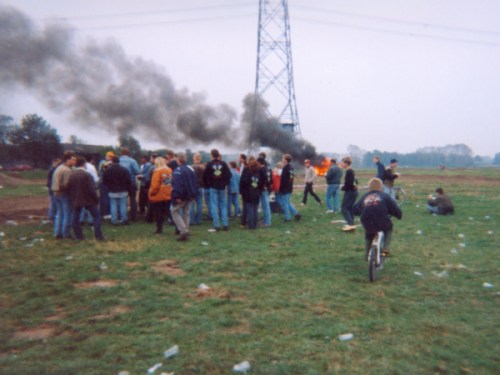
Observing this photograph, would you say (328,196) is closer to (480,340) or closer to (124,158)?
(124,158)

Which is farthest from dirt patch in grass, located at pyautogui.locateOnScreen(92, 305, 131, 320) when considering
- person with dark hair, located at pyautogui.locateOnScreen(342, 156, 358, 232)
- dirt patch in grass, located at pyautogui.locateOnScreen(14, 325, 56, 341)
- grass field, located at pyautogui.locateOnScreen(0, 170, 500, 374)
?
person with dark hair, located at pyautogui.locateOnScreen(342, 156, 358, 232)

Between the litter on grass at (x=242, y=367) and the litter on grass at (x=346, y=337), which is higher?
the litter on grass at (x=242, y=367)

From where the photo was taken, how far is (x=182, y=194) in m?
9.79

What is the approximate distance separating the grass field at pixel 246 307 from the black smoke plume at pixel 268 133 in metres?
22.1

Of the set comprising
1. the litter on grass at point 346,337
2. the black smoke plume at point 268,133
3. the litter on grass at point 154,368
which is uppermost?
the black smoke plume at point 268,133

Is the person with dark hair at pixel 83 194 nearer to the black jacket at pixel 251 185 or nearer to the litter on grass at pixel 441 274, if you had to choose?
the black jacket at pixel 251 185

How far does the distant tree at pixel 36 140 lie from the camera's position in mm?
50438

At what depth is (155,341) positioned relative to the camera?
4453 millimetres

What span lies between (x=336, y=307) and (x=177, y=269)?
3.12 metres

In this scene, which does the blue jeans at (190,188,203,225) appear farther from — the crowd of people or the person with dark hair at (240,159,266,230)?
the person with dark hair at (240,159,266,230)

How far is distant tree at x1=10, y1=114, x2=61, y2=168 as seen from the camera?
5044 cm

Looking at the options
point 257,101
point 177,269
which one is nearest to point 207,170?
point 177,269

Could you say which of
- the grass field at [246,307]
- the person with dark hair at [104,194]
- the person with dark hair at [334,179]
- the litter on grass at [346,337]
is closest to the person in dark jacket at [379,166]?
the person with dark hair at [334,179]

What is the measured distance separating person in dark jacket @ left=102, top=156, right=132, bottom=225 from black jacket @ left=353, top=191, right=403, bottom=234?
7.37 metres
